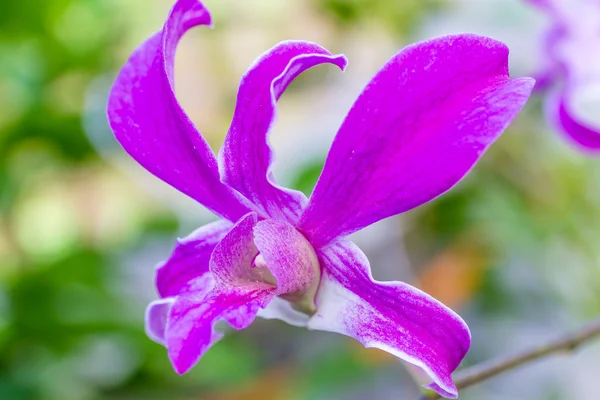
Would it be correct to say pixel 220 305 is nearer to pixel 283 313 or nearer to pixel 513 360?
pixel 283 313

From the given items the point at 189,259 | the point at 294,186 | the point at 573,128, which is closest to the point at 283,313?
Result: the point at 189,259

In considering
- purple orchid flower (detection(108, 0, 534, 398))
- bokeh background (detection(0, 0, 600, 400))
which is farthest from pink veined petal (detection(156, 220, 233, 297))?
bokeh background (detection(0, 0, 600, 400))

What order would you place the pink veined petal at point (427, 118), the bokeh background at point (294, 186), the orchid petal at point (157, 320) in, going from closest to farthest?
the pink veined petal at point (427, 118) → the orchid petal at point (157, 320) → the bokeh background at point (294, 186)

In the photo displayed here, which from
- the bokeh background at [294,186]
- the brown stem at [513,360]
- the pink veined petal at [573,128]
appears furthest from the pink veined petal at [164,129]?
the bokeh background at [294,186]

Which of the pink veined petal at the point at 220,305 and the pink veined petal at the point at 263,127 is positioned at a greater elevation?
the pink veined petal at the point at 263,127

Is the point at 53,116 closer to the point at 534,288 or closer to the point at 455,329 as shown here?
the point at 534,288

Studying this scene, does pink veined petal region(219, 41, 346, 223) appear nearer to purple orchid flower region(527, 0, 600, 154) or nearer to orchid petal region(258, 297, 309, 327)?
orchid petal region(258, 297, 309, 327)

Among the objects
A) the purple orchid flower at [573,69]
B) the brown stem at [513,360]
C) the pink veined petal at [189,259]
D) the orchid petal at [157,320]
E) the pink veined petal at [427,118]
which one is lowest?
the brown stem at [513,360]

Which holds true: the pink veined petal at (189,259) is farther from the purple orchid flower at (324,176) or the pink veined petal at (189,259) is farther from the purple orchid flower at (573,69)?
the purple orchid flower at (573,69)

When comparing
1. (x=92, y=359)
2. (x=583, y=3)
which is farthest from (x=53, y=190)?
(x=583, y=3)
